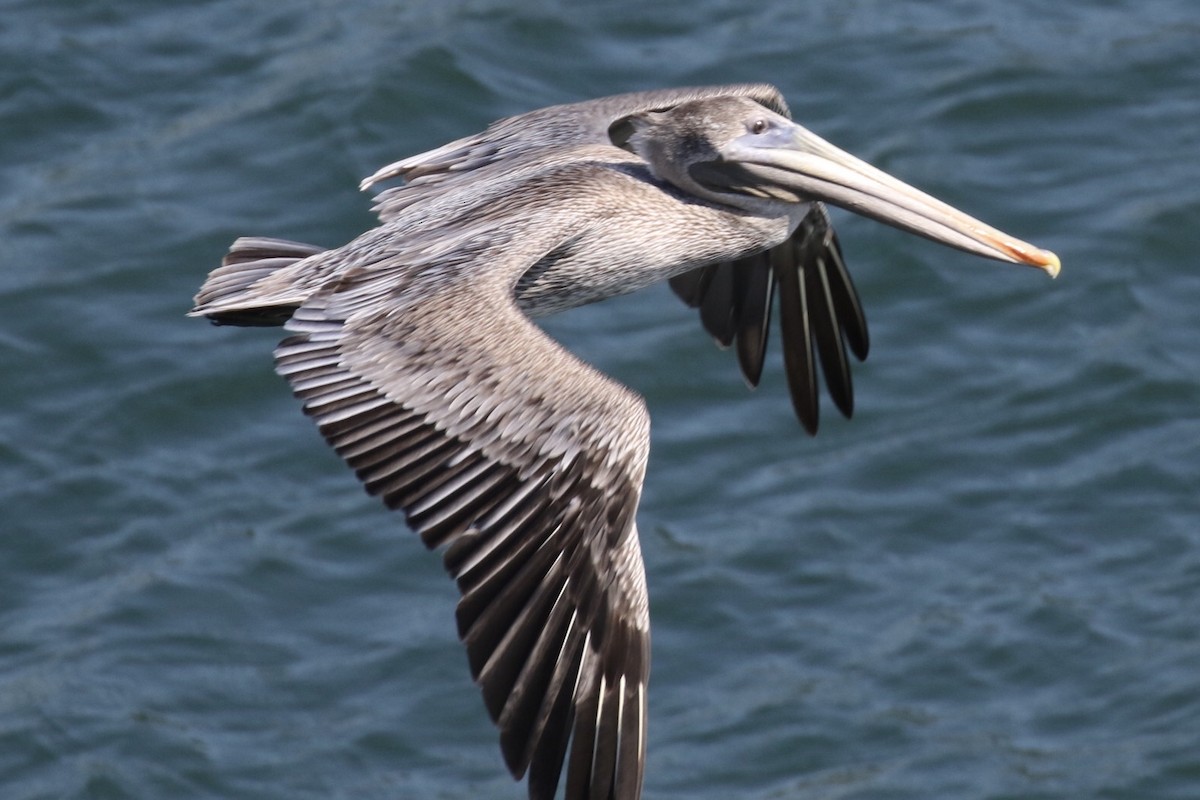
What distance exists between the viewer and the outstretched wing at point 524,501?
21.5ft

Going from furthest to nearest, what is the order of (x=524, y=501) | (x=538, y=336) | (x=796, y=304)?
(x=796, y=304)
(x=538, y=336)
(x=524, y=501)

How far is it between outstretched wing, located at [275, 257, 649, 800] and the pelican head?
1.30 metres

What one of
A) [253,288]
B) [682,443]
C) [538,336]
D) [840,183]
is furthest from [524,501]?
[682,443]

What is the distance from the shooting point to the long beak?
7938 millimetres

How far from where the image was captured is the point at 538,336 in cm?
702

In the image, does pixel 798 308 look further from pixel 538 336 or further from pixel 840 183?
pixel 538 336

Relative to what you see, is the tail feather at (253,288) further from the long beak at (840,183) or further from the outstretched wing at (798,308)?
the outstretched wing at (798,308)

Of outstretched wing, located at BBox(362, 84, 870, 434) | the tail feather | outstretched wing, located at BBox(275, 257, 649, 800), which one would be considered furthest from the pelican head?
the tail feather

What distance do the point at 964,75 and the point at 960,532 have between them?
13.3 feet

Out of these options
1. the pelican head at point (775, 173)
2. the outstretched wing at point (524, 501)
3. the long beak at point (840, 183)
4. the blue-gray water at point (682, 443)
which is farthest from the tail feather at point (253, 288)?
the blue-gray water at point (682, 443)

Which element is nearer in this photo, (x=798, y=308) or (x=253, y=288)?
(x=253, y=288)

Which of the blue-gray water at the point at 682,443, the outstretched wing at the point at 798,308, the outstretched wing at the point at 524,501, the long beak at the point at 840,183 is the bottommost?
the blue-gray water at the point at 682,443

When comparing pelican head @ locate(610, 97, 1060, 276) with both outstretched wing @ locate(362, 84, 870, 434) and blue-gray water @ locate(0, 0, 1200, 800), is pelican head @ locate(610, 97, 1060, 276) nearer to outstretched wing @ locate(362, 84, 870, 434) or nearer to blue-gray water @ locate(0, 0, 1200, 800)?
outstretched wing @ locate(362, 84, 870, 434)

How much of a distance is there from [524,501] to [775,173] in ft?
6.28
